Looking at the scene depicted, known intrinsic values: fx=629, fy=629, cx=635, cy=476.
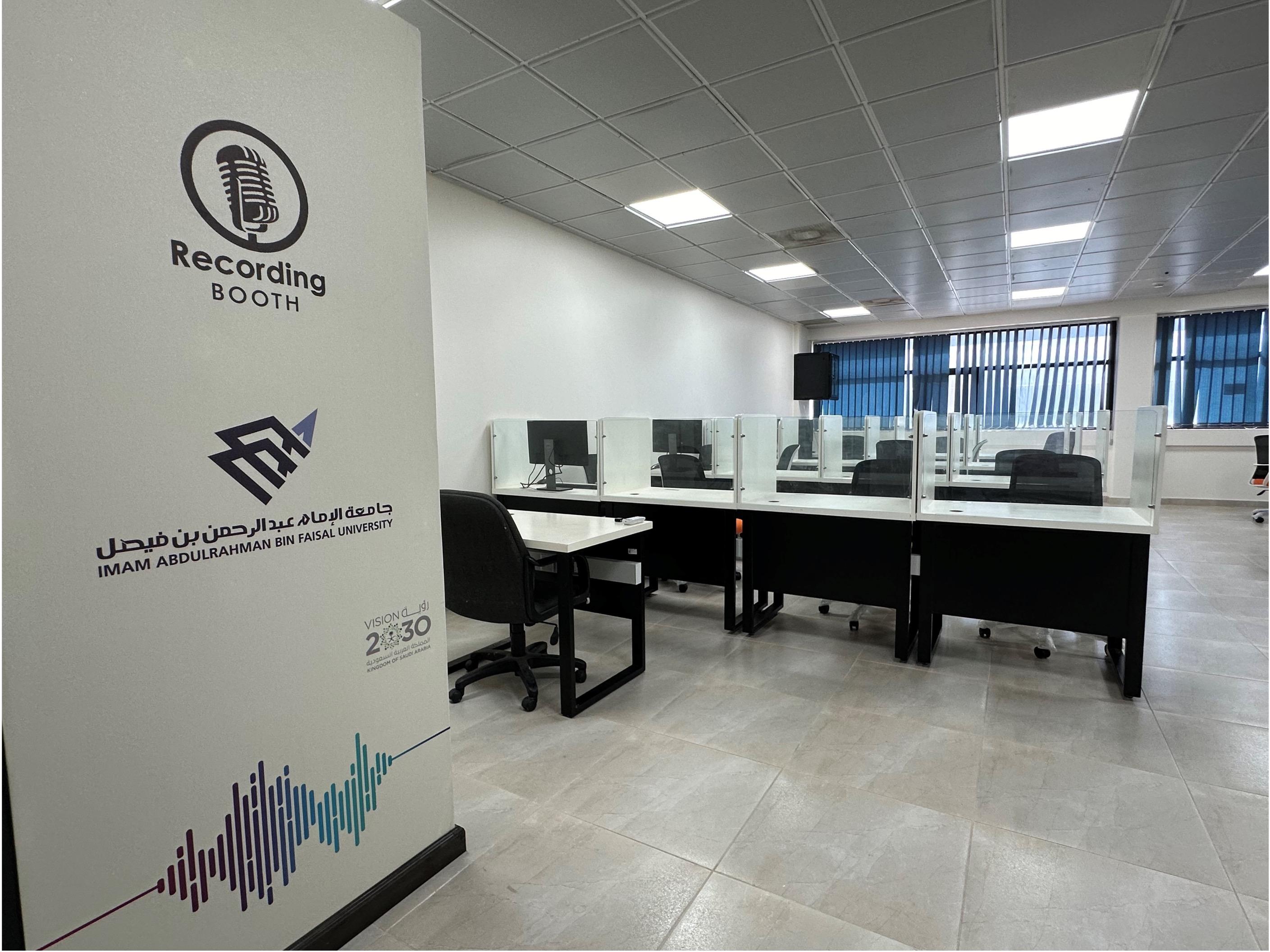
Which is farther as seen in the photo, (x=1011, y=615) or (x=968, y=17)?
(x=1011, y=615)

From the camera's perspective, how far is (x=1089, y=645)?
350 cm

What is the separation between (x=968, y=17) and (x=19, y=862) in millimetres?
3901

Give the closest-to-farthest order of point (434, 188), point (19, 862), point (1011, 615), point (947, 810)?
point (19, 862) < point (947, 810) < point (1011, 615) < point (434, 188)

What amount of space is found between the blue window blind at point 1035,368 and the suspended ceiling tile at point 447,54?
853cm

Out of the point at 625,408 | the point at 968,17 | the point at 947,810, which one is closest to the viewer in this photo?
the point at 947,810

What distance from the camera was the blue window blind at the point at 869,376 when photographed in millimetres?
10570

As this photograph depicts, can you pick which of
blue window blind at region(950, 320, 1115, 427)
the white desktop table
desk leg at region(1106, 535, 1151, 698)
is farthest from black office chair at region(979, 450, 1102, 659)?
blue window blind at region(950, 320, 1115, 427)

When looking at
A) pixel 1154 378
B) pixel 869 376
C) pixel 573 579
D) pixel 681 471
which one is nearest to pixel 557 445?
pixel 681 471

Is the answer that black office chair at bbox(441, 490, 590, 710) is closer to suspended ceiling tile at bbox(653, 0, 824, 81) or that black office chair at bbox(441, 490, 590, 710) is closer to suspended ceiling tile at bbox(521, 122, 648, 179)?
suspended ceiling tile at bbox(653, 0, 824, 81)

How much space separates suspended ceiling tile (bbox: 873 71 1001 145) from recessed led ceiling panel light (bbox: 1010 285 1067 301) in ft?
17.2

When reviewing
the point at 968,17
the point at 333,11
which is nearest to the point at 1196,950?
the point at 333,11

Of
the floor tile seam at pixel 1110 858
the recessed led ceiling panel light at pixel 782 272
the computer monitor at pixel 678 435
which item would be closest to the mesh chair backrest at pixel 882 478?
the computer monitor at pixel 678 435

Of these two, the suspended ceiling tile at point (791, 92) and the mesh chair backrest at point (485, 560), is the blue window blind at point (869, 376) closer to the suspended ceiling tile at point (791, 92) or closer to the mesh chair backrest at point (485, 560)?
the suspended ceiling tile at point (791, 92)

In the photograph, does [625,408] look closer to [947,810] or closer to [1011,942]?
[947,810]
